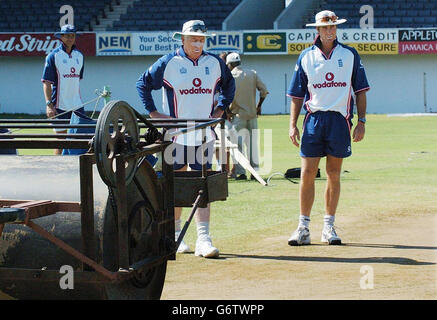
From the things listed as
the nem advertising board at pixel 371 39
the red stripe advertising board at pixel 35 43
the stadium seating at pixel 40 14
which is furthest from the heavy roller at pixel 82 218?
the stadium seating at pixel 40 14

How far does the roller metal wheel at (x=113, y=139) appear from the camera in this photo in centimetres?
499

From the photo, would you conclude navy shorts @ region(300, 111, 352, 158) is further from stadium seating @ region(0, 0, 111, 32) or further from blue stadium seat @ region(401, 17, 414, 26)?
stadium seating @ region(0, 0, 111, 32)

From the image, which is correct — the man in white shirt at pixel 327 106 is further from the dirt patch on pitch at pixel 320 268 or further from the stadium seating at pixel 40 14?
the stadium seating at pixel 40 14

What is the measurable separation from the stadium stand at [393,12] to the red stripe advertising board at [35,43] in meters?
10.5

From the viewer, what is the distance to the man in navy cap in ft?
44.4

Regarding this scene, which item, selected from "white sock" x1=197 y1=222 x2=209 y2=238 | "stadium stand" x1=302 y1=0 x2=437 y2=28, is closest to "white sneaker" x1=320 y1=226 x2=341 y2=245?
"white sock" x1=197 y1=222 x2=209 y2=238

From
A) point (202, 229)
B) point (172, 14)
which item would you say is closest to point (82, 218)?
point (202, 229)

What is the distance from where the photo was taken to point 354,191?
12.8m

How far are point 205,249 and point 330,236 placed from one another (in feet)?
4.43

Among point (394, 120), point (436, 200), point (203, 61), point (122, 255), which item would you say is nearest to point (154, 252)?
point (122, 255)

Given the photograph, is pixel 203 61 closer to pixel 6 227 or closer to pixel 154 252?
pixel 154 252

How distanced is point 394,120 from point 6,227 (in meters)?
29.2

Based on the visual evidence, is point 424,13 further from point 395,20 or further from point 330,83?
point 330,83
